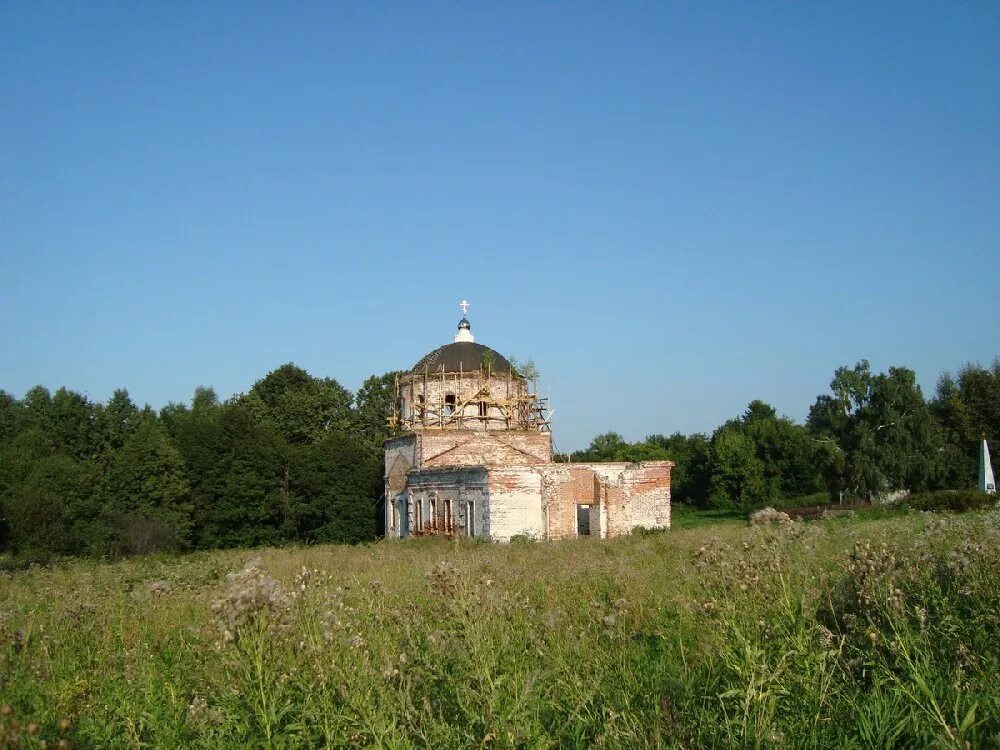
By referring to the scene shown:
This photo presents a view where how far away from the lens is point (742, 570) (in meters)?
5.14

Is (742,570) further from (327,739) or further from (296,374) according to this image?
(296,374)

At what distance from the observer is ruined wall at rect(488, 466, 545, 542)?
29.2 m

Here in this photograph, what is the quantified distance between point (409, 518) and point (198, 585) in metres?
19.9

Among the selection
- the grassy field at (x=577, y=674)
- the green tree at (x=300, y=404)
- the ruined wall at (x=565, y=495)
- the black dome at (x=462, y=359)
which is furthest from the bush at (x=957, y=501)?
the green tree at (x=300, y=404)

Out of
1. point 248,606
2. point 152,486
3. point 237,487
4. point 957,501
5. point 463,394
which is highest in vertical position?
point 463,394

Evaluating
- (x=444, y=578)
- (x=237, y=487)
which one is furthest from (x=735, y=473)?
(x=444, y=578)

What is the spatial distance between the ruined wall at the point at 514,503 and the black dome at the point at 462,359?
882cm

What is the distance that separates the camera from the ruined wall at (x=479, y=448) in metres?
33.9

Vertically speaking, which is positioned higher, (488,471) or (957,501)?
(488,471)

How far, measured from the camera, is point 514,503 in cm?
2953

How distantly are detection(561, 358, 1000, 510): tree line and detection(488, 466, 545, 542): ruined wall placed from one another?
849 cm

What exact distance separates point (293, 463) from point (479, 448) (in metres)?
10.3

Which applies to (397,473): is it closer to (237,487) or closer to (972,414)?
(237,487)

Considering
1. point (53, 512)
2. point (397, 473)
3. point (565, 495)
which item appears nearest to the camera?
point (565, 495)
